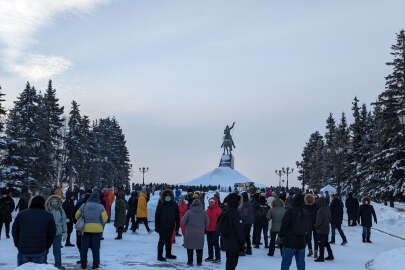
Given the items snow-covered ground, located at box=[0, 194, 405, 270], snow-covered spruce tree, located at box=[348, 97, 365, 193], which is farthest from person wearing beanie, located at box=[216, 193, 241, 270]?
snow-covered spruce tree, located at box=[348, 97, 365, 193]

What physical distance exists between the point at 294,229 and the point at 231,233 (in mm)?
1205

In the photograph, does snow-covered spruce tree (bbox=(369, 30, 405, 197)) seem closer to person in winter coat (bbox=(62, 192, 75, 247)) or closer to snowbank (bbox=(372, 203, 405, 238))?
snowbank (bbox=(372, 203, 405, 238))

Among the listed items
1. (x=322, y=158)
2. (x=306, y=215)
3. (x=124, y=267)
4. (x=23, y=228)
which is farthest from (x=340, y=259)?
(x=322, y=158)

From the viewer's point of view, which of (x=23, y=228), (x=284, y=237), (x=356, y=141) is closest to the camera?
(x=23, y=228)

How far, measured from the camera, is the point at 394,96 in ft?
112

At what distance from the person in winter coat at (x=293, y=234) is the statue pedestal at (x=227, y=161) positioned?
75537 mm

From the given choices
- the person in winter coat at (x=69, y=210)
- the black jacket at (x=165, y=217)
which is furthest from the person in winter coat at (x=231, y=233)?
the person in winter coat at (x=69, y=210)

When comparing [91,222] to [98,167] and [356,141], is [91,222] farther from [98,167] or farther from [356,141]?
[98,167]

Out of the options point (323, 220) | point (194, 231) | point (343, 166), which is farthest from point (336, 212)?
point (343, 166)

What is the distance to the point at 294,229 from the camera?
820 cm

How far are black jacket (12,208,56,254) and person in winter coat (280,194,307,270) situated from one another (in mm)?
4120

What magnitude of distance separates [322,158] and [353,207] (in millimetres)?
45965

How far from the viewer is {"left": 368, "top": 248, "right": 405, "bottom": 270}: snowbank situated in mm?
9695

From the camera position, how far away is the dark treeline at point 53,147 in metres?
34.5
